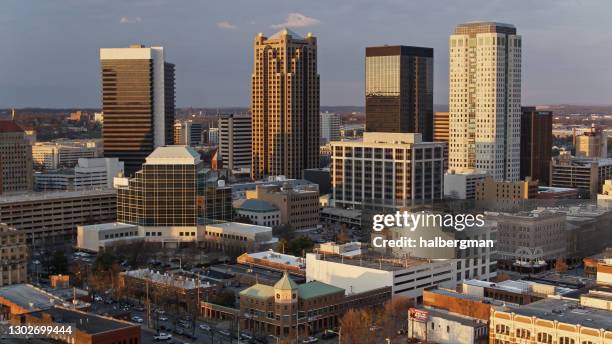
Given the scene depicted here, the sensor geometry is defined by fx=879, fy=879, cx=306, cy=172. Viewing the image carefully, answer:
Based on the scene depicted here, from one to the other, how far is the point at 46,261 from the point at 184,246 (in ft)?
34.5

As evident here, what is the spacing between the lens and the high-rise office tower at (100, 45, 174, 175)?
295ft

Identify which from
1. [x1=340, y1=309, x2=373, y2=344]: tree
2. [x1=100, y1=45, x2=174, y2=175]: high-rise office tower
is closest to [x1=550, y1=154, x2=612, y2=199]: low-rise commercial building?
[x1=100, y1=45, x2=174, y2=175]: high-rise office tower

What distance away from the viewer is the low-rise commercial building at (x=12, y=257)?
140ft

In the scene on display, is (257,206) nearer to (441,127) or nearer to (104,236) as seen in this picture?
(104,236)

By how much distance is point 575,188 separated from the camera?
85562mm

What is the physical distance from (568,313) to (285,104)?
61730 millimetres

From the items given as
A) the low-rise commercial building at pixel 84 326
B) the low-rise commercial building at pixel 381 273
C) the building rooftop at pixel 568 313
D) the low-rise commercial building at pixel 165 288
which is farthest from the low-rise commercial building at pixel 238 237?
the building rooftop at pixel 568 313

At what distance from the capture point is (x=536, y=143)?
89625mm

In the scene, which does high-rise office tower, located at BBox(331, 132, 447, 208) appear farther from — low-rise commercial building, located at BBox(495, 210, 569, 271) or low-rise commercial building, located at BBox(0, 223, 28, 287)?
low-rise commercial building, located at BBox(0, 223, 28, 287)

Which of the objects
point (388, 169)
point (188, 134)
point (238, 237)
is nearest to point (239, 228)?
point (238, 237)

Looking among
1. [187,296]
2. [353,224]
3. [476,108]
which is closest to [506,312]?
[187,296]

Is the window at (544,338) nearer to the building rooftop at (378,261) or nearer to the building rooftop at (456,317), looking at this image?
the building rooftop at (456,317)

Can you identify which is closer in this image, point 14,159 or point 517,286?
point 517,286

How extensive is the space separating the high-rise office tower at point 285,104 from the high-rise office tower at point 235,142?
6981mm
